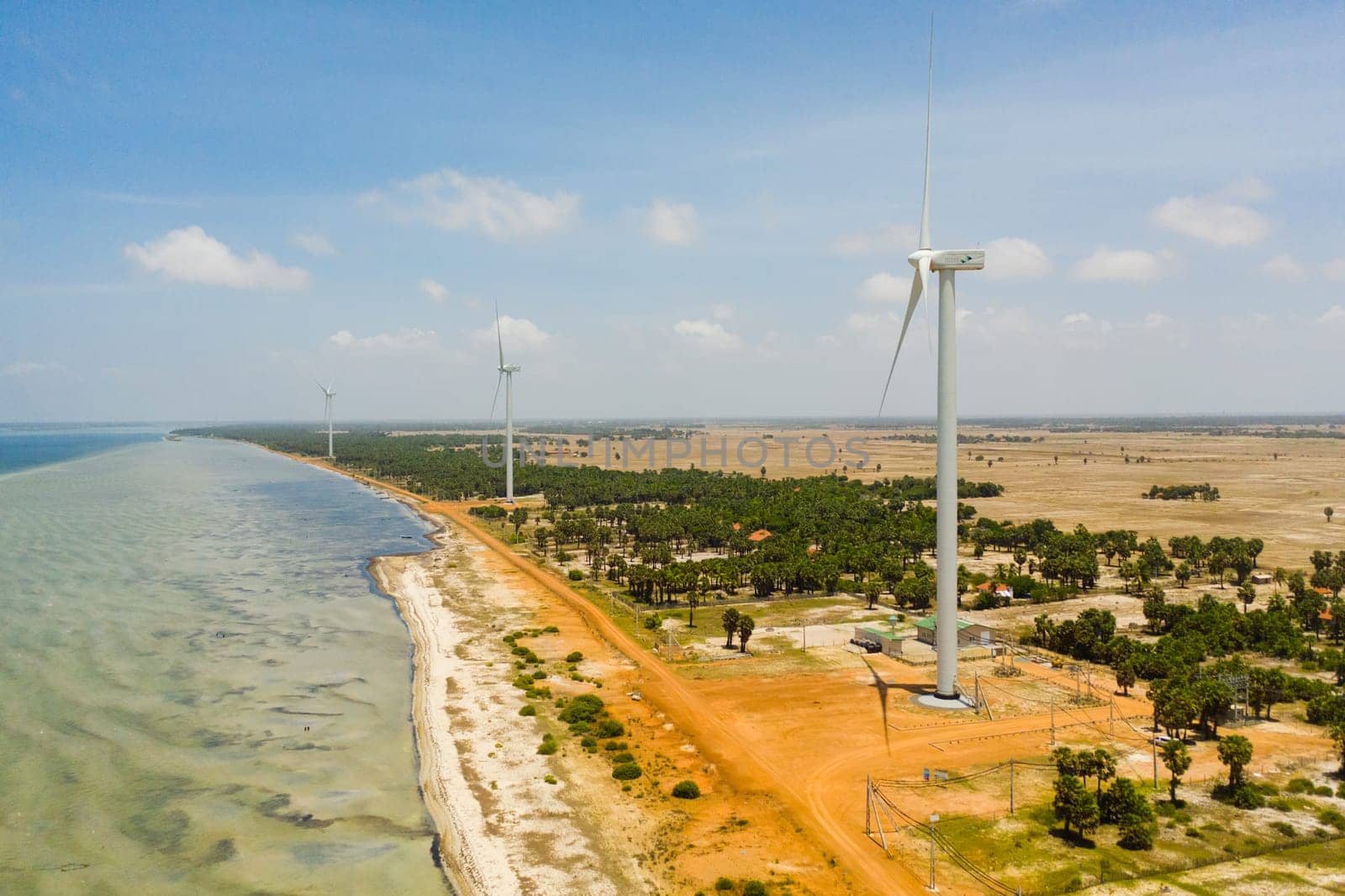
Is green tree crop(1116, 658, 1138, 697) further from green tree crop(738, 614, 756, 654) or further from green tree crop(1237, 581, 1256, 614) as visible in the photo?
green tree crop(1237, 581, 1256, 614)

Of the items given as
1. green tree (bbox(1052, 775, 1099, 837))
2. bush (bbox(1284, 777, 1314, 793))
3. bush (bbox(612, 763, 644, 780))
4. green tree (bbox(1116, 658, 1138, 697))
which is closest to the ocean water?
bush (bbox(612, 763, 644, 780))

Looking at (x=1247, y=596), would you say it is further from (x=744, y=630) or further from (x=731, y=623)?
(x=731, y=623)

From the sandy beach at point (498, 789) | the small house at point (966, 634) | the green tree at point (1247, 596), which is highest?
the green tree at point (1247, 596)

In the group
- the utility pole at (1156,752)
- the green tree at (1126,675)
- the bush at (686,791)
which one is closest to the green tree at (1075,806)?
the utility pole at (1156,752)

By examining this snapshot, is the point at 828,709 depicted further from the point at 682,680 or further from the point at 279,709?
the point at 279,709

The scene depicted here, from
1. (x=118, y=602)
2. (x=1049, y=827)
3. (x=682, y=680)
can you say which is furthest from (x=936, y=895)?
(x=118, y=602)

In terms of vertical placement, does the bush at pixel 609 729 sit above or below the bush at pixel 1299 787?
below

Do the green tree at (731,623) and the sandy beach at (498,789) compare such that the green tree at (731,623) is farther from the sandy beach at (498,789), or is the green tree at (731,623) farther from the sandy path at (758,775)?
the sandy beach at (498,789)
